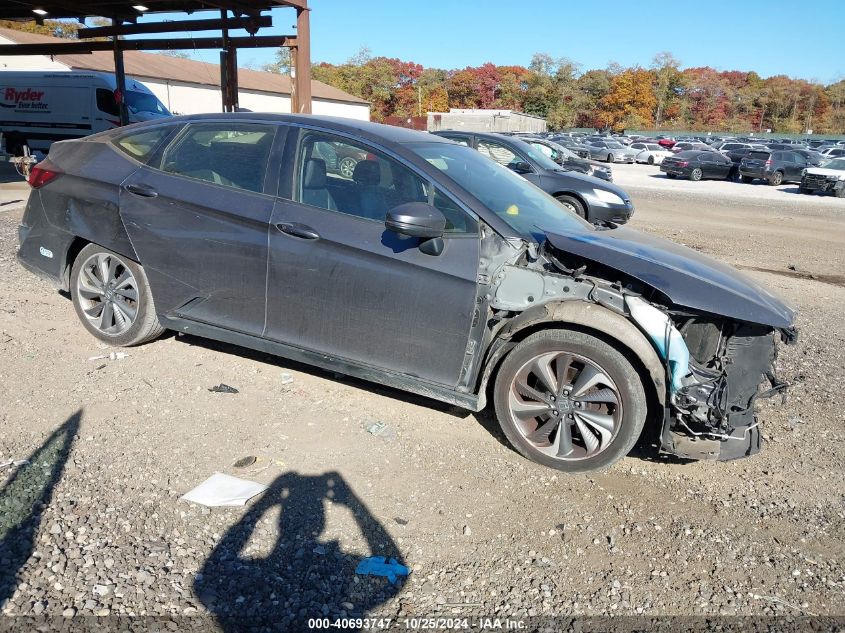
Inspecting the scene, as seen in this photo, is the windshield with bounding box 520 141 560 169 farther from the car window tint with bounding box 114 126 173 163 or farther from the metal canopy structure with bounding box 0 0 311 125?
the car window tint with bounding box 114 126 173 163

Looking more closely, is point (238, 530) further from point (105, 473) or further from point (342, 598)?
point (105, 473)

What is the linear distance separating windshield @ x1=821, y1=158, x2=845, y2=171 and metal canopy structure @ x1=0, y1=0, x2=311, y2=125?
2095 cm

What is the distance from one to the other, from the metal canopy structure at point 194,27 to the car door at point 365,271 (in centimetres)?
904

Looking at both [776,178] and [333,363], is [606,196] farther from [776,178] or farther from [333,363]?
[776,178]

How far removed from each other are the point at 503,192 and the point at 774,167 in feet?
90.8

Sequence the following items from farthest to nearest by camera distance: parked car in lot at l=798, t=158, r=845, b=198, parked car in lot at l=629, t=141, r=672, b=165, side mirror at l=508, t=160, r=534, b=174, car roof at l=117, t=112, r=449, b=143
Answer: parked car in lot at l=629, t=141, r=672, b=165 < parked car in lot at l=798, t=158, r=845, b=198 < side mirror at l=508, t=160, r=534, b=174 < car roof at l=117, t=112, r=449, b=143

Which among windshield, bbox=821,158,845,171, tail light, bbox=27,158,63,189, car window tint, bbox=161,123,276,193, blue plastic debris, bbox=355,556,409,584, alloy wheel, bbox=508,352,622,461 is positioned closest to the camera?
blue plastic debris, bbox=355,556,409,584

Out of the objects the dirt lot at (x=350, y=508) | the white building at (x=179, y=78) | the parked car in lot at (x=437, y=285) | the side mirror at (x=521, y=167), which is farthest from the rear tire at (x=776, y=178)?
the parked car in lot at (x=437, y=285)

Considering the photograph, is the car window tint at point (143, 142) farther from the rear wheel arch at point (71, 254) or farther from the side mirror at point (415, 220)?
the side mirror at point (415, 220)

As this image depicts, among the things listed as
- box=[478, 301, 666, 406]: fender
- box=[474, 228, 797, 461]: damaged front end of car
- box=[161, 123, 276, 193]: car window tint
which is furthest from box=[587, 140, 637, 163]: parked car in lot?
box=[478, 301, 666, 406]: fender

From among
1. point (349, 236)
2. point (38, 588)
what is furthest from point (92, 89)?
point (38, 588)

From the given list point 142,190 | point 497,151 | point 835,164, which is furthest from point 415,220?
point 835,164

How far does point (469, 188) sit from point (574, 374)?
4.21ft

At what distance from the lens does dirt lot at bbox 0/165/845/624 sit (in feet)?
8.65
